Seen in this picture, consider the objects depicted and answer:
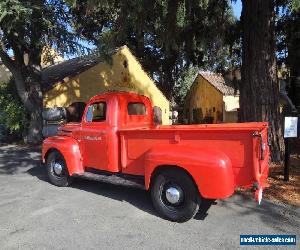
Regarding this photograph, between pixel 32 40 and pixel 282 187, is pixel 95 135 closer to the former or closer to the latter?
pixel 282 187

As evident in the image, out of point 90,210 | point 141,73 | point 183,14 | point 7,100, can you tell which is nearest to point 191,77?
point 141,73

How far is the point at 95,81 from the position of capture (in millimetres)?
25125

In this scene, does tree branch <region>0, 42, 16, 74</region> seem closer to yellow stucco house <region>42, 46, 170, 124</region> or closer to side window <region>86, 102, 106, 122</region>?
yellow stucco house <region>42, 46, 170, 124</region>

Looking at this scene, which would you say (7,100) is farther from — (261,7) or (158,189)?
(158,189)

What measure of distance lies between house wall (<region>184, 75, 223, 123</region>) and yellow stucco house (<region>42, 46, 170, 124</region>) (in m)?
14.0

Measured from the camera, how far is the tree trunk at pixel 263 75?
10.4 meters

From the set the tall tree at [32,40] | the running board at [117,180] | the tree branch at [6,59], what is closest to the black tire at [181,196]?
the running board at [117,180]

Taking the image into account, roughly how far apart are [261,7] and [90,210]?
7.04 m

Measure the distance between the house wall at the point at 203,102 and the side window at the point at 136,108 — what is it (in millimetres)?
34138

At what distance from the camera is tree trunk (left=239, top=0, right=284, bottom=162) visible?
1036cm

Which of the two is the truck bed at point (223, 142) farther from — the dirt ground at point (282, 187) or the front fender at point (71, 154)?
the front fender at point (71, 154)

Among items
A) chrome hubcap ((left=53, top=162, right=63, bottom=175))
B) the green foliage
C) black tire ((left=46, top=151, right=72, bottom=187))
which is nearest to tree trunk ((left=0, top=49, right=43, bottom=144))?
the green foliage

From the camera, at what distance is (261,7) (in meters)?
10.4

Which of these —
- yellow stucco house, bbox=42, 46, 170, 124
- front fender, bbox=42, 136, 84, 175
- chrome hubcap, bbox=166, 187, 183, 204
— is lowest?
chrome hubcap, bbox=166, 187, 183, 204
